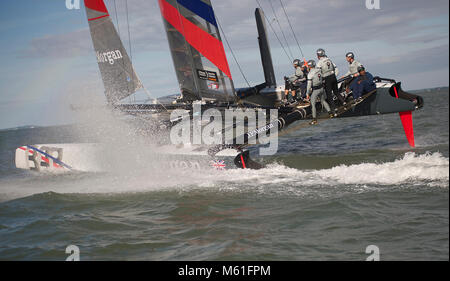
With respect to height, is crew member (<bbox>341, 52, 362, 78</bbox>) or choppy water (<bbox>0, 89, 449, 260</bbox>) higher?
crew member (<bbox>341, 52, 362, 78</bbox>)

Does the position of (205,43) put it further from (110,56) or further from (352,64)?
(110,56)

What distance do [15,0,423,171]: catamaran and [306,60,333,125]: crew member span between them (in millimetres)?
340

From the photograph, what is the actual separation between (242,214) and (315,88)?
365cm

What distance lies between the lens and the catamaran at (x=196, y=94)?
7980 mm

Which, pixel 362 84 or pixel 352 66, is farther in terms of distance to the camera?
pixel 352 66

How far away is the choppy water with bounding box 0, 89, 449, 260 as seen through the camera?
3.97 meters

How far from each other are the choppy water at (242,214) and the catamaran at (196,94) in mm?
721

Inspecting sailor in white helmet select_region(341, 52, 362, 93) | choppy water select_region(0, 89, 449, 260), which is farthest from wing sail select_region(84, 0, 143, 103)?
sailor in white helmet select_region(341, 52, 362, 93)

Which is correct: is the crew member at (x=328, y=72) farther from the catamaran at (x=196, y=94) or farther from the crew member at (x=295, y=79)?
the crew member at (x=295, y=79)

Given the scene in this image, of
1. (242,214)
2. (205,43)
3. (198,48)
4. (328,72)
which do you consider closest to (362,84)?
(328,72)

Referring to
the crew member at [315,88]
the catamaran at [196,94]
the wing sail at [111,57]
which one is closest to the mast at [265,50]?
the catamaran at [196,94]

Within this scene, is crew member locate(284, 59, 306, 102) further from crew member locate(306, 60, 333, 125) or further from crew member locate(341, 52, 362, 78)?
crew member locate(306, 60, 333, 125)

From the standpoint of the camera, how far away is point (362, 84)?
838 cm

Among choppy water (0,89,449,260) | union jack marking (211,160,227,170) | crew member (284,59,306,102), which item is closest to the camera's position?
choppy water (0,89,449,260)
